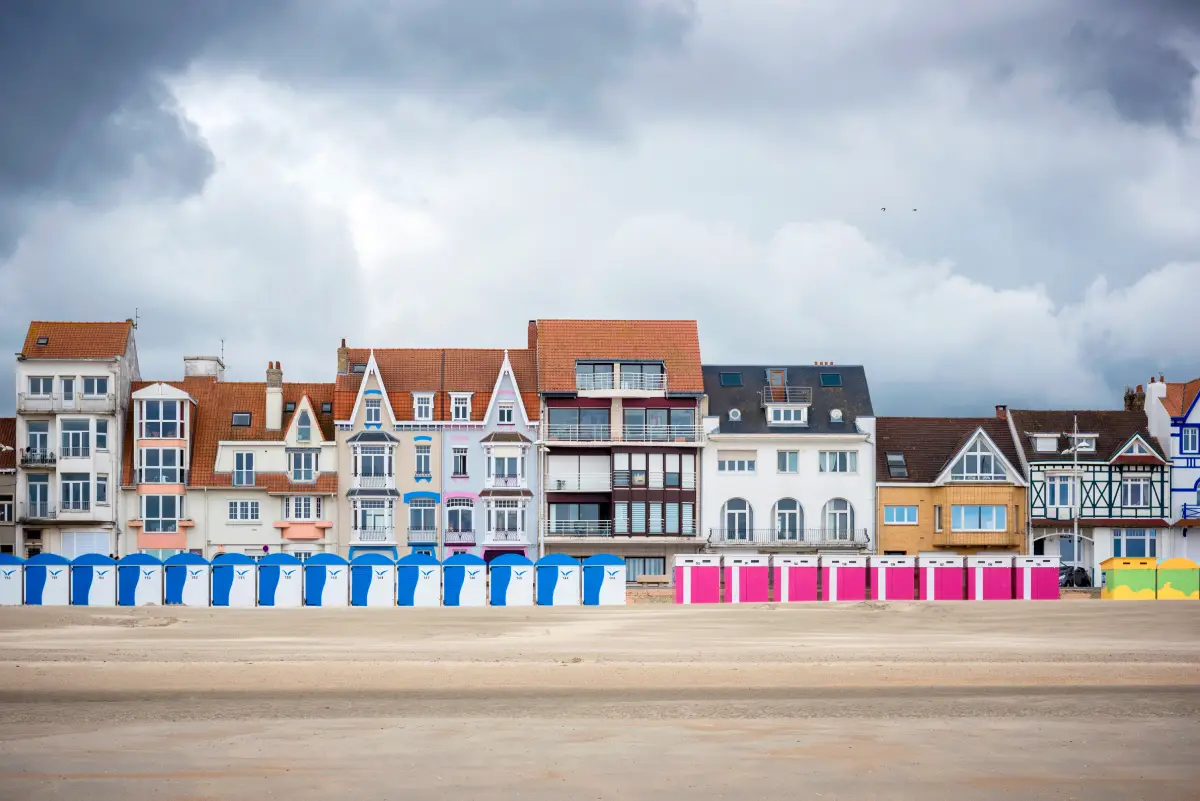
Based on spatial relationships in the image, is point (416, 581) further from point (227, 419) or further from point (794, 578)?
point (227, 419)

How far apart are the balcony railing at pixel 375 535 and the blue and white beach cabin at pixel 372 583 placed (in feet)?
39.2

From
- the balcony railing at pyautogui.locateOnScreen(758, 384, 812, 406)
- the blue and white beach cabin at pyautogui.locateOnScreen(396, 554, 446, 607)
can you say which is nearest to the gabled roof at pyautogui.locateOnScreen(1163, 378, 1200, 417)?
the balcony railing at pyautogui.locateOnScreen(758, 384, 812, 406)

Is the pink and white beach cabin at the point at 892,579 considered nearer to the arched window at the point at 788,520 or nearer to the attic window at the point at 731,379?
the arched window at the point at 788,520

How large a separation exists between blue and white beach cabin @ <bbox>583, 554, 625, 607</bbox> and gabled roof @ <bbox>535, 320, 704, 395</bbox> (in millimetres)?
14816

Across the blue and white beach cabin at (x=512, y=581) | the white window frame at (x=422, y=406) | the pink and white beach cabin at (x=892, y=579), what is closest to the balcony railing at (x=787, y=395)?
the pink and white beach cabin at (x=892, y=579)

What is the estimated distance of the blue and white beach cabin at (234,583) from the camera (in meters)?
46.8

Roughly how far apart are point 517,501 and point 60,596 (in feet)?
68.9

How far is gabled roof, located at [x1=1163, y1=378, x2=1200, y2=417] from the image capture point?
203ft

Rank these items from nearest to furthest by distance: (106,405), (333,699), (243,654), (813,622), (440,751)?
1. (440,751)
2. (333,699)
3. (243,654)
4. (813,622)
5. (106,405)

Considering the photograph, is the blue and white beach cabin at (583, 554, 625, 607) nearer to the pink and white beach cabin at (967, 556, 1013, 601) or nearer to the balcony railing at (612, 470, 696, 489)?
the balcony railing at (612, 470, 696, 489)

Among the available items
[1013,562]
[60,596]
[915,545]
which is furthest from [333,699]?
[915,545]

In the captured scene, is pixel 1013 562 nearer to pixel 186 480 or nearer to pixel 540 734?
pixel 540 734

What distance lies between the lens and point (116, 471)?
59031mm

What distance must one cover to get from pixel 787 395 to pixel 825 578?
49.9ft
